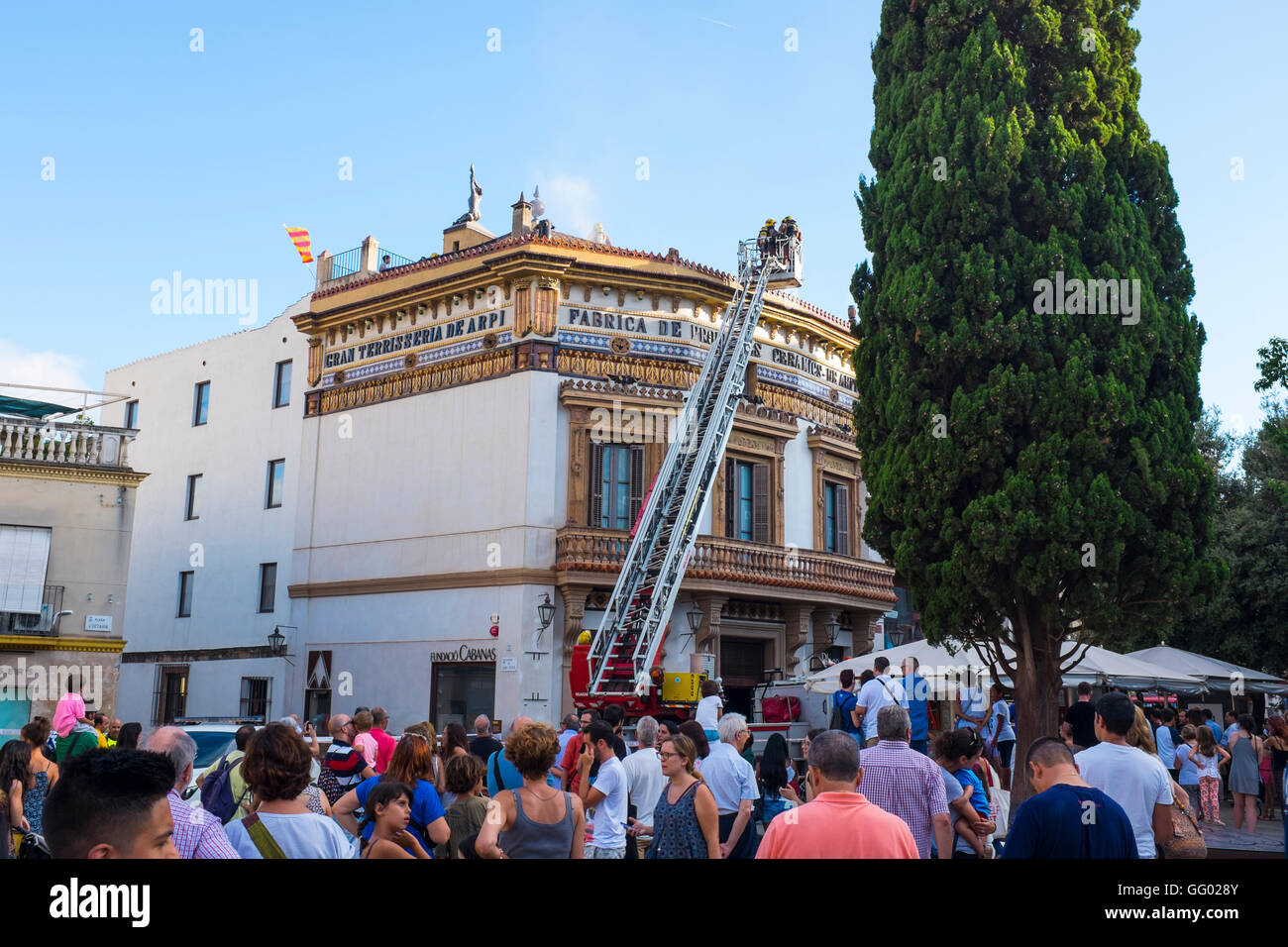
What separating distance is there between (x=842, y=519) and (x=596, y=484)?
763cm

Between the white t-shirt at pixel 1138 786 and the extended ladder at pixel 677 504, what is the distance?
14.0 m

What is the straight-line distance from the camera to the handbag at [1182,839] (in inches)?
256

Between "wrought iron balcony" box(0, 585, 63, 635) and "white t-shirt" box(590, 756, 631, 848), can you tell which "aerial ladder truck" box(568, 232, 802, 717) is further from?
"white t-shirt" box(590, 756, 631, 848)

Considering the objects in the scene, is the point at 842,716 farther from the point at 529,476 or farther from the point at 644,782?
the point at 529,476

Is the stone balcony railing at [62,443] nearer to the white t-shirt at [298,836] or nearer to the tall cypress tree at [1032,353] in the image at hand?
the tall cypress tree at [1032,353]

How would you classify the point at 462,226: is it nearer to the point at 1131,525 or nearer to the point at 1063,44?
the point at 1063,44

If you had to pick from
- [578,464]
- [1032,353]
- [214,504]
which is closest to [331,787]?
[1032,353]

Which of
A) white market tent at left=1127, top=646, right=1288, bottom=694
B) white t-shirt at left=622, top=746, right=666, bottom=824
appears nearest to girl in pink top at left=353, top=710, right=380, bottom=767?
white t-shirt at left=622, top=746, right=666, bottom=824

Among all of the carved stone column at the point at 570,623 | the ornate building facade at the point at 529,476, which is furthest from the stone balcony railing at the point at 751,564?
the carved stone column at the point at 570,623

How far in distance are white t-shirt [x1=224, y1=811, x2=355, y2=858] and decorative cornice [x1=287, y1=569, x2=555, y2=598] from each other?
738 inches

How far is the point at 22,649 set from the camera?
20.9 meters

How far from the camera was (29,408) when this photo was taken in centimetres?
2338

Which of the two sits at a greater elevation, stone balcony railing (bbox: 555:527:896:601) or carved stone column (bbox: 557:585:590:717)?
stone balcony railing (bbox: 555:527:896:601)

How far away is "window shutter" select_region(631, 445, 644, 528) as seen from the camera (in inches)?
997
